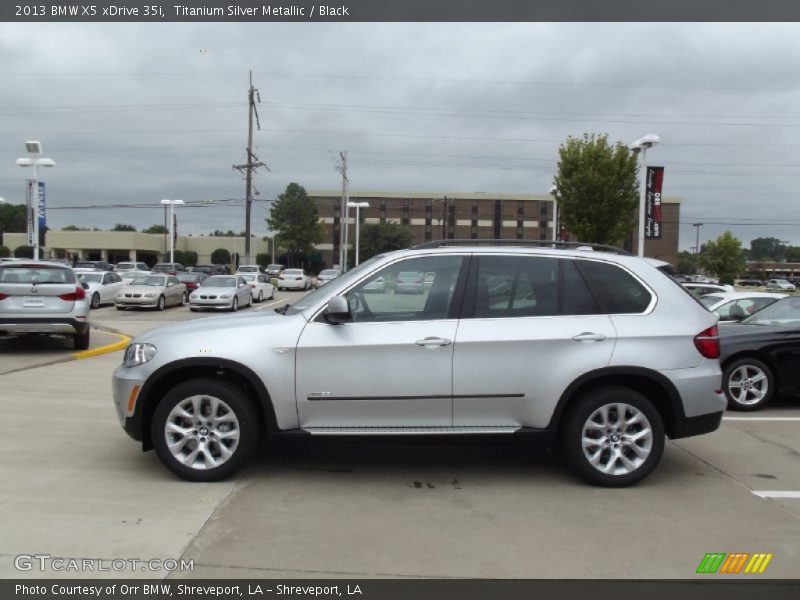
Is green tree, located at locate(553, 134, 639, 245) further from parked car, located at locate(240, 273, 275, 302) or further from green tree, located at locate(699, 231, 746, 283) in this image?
green tree, located at locate(699, 231, 746, 283)

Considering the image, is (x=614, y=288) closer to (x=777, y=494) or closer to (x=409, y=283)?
(x=409, y=283)

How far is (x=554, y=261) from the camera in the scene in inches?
220

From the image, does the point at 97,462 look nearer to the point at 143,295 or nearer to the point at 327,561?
the point at 327,561

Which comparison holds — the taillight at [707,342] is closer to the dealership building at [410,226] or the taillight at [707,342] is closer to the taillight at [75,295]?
the taillight at [75,295]

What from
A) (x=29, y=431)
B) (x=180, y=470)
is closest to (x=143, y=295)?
(x=29, y=431)

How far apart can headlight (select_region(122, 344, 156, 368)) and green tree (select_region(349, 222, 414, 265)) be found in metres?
82.0

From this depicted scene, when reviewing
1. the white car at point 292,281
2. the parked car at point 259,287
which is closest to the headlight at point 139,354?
the parked car at point 259,287

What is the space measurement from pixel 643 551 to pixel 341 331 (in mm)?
2529

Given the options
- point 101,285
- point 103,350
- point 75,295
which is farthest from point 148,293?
point 75,295

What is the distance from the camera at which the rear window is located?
39.7ft

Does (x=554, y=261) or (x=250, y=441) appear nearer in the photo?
(x=250, y=441)

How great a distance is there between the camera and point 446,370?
5.19 metres

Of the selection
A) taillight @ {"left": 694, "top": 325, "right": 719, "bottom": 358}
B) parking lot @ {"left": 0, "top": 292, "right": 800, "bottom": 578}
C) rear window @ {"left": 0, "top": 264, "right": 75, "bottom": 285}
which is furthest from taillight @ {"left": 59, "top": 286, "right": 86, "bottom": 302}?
taillight @ {"left": 694, "top": 325, "right": 719, "bottom": 358}

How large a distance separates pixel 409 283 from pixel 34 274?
9407mm
